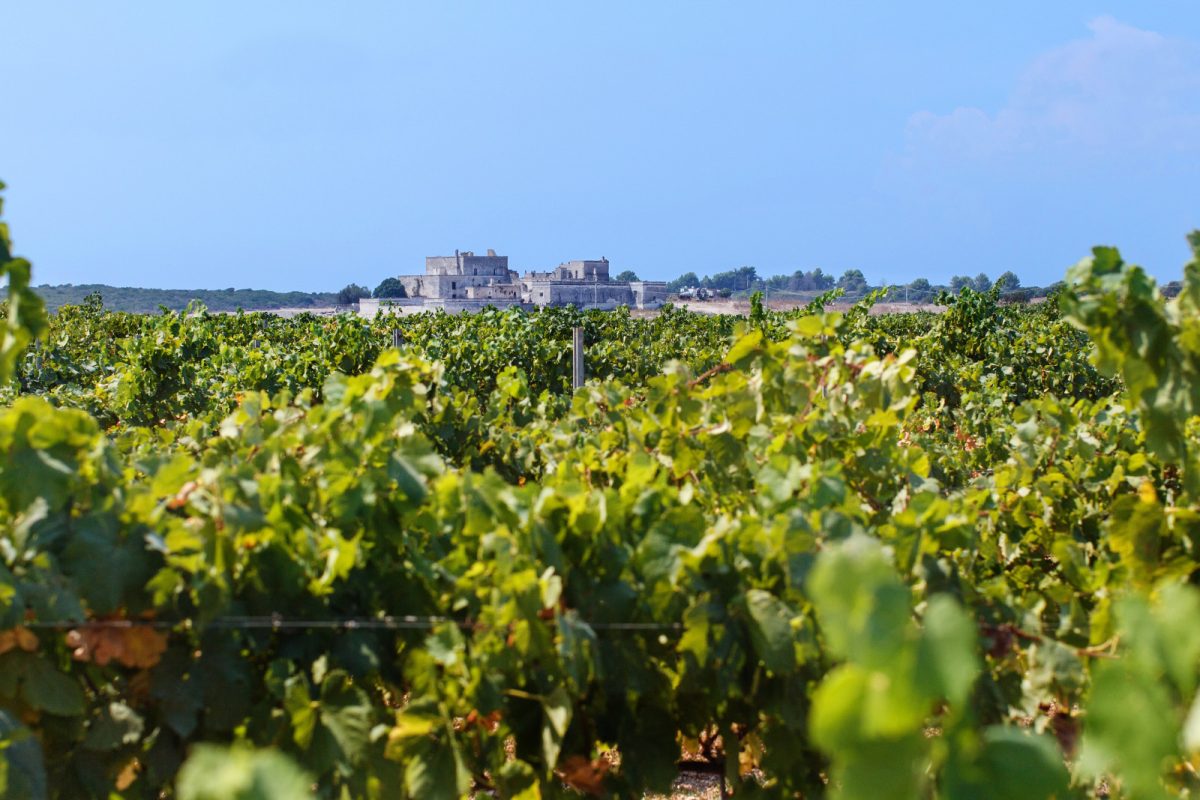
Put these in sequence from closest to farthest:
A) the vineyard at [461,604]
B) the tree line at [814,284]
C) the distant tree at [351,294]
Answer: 1. the vineyard at [461,604]
2. the tree line at [814,284]
3. the distant tree at [351,294]

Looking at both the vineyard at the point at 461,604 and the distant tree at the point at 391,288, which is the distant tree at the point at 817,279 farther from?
the vineyard at the point at 461,604

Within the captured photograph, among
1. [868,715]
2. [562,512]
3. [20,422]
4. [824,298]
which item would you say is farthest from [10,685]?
[824,298]

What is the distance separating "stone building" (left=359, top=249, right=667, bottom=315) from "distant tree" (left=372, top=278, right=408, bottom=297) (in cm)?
81

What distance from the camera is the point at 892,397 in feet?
9.76

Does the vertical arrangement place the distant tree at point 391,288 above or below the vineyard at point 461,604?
above

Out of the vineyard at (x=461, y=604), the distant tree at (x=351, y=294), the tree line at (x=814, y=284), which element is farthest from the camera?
the distant tree at (x=351, y=294)

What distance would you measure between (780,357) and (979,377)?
8450 millimetres

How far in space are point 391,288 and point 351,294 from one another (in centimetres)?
475

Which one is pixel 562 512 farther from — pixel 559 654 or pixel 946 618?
pixel 946 618

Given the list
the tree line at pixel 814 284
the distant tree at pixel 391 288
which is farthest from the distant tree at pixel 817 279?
the distant tree at pixel 391 288

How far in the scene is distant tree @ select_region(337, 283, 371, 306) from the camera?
10106cm

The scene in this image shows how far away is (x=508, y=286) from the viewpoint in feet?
303

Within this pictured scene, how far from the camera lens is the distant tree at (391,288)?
358ft

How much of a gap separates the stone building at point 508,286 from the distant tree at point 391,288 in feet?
2.67
